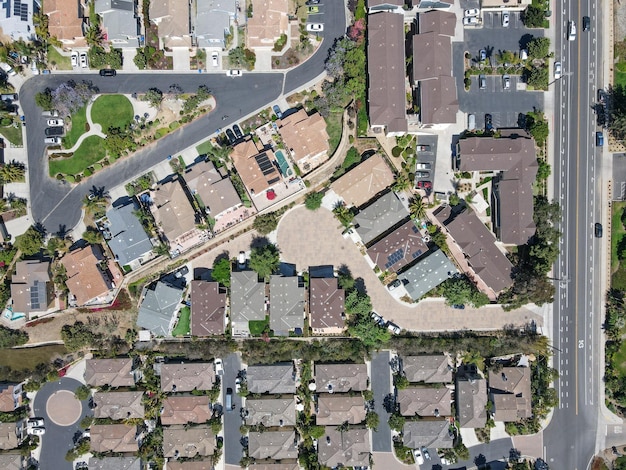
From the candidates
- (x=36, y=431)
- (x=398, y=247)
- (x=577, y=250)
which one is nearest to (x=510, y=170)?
(x=577, y=250)

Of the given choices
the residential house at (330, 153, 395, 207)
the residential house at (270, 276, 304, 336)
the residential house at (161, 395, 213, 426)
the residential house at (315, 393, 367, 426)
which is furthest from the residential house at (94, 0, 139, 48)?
the residential house at (315, 393, 367, 426)

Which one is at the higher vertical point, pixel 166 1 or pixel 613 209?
pixel 166 1

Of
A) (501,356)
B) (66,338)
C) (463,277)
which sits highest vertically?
(463,277)

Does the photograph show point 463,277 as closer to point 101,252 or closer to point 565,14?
point 565,14

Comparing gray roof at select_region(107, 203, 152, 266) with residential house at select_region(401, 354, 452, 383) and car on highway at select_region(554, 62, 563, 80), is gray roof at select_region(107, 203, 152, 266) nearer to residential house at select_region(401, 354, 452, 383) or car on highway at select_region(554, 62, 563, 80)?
residential house at select_region(401, 354, 452, 383)

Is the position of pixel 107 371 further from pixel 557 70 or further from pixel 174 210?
pixel 557 70

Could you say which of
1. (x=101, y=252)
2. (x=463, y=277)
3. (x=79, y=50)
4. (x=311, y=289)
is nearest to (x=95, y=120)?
(x=79, y=50)
